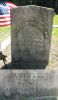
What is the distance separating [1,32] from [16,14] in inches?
201

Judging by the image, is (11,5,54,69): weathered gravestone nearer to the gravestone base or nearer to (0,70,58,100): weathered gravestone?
the gravestone base

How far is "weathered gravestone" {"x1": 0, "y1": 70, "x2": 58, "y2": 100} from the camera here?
6449 mm

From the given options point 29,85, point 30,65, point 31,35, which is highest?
point 31,35

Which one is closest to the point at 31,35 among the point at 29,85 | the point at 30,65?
the point at 30,65

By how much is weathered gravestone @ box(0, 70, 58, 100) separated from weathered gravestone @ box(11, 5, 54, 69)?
2078 millimetres

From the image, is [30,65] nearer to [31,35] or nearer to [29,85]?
[31,35]

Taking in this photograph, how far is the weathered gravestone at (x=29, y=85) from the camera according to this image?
645cm

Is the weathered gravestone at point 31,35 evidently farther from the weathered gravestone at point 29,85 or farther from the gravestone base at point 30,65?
the weathered gravestone at point 29,85

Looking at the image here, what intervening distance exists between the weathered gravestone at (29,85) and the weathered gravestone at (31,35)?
208cm

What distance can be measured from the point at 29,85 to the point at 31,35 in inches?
91.1

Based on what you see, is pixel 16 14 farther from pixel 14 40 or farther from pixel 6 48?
pixel 6 48

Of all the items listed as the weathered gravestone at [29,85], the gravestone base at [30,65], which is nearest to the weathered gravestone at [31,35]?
the gravestone base at [30,65]

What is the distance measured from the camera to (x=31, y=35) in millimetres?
8609

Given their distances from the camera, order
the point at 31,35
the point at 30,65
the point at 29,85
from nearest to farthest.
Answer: the point at 29,85
the point at 31,35
the point at 30,65
